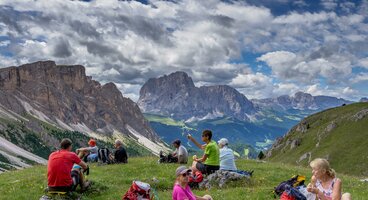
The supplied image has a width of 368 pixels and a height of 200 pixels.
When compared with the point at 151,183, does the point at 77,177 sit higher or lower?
higher

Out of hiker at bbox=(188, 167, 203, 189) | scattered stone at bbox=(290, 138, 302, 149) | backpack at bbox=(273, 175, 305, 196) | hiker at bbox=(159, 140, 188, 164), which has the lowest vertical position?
scattered stone at bbox=(290, 138, 302, 149)

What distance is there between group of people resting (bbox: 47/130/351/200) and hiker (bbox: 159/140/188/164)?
23.7 ft

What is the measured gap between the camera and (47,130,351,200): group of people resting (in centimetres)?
1414

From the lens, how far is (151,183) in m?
25.9

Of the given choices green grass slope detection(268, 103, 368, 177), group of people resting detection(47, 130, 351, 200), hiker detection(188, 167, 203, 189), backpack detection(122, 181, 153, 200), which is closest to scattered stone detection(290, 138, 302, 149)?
green grass slope detection(268, 103, 368, 177)

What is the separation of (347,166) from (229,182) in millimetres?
118232

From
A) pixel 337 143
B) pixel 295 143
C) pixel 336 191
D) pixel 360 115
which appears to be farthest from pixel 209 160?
pixel 295 143

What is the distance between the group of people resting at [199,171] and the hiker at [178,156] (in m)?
7.23

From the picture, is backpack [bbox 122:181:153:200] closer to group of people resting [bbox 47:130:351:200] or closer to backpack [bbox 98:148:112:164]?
group of people resting [bbox 47:130:351:200]

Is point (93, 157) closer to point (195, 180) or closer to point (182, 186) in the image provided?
point (195, 180)

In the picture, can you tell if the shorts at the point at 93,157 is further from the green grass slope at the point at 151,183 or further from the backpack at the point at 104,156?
the green grass slope at the point at 151,183

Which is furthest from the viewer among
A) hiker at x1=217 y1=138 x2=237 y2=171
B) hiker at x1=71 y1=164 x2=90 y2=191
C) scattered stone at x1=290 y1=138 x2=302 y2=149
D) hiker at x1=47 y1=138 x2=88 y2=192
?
scattered stone at x1=290 y1=138 x2=302 y2=149

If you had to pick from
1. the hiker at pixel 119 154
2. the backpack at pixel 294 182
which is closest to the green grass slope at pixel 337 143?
the hiker at pixel 119 154

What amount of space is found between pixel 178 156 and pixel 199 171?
9.50 meters
